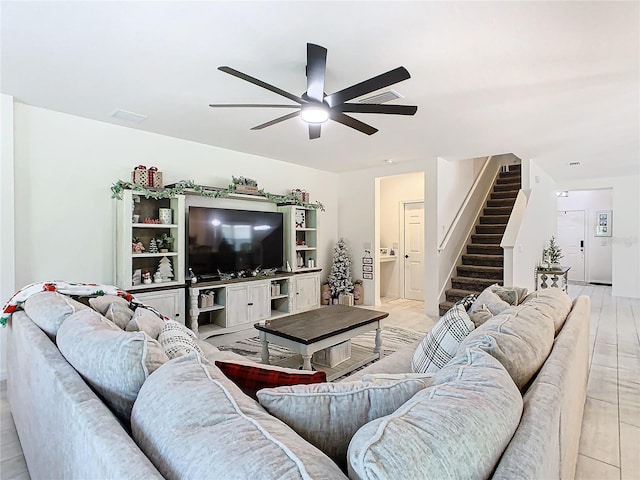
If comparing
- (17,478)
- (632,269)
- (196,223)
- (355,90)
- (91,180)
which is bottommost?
(17,478)

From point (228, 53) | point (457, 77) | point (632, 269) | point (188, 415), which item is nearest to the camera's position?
point (188, 415)

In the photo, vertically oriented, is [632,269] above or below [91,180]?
below

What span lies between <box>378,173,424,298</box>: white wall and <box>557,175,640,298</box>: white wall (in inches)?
173

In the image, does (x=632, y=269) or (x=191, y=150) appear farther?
(x=632, y=269)

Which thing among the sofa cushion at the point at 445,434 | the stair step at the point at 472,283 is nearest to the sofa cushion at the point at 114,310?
the sofa cushion at the point at 445,434

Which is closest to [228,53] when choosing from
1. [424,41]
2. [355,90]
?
[355,90]

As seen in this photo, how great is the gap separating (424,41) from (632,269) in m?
7.84

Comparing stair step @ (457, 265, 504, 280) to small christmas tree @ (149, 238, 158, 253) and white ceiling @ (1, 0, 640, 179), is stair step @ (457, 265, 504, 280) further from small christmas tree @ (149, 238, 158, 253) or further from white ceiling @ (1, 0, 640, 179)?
small christmas tree @ (149, 238, 158, 253)

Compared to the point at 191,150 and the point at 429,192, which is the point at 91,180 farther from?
the point at 429,192

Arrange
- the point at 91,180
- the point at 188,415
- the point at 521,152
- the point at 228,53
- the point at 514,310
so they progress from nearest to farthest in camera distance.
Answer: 1. the point at 188,415
2. the point at 514,310
3. the point at 228,53
4. the point at 91,180
5. the point at 521,152

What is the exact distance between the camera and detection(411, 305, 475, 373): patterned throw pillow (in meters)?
1.84

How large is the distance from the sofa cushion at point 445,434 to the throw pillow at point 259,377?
48 centimetres

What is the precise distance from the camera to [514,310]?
1.80 m

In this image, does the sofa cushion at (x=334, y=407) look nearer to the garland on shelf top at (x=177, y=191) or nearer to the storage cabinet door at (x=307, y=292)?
the garland on shelf top at (x=177, y=191)
